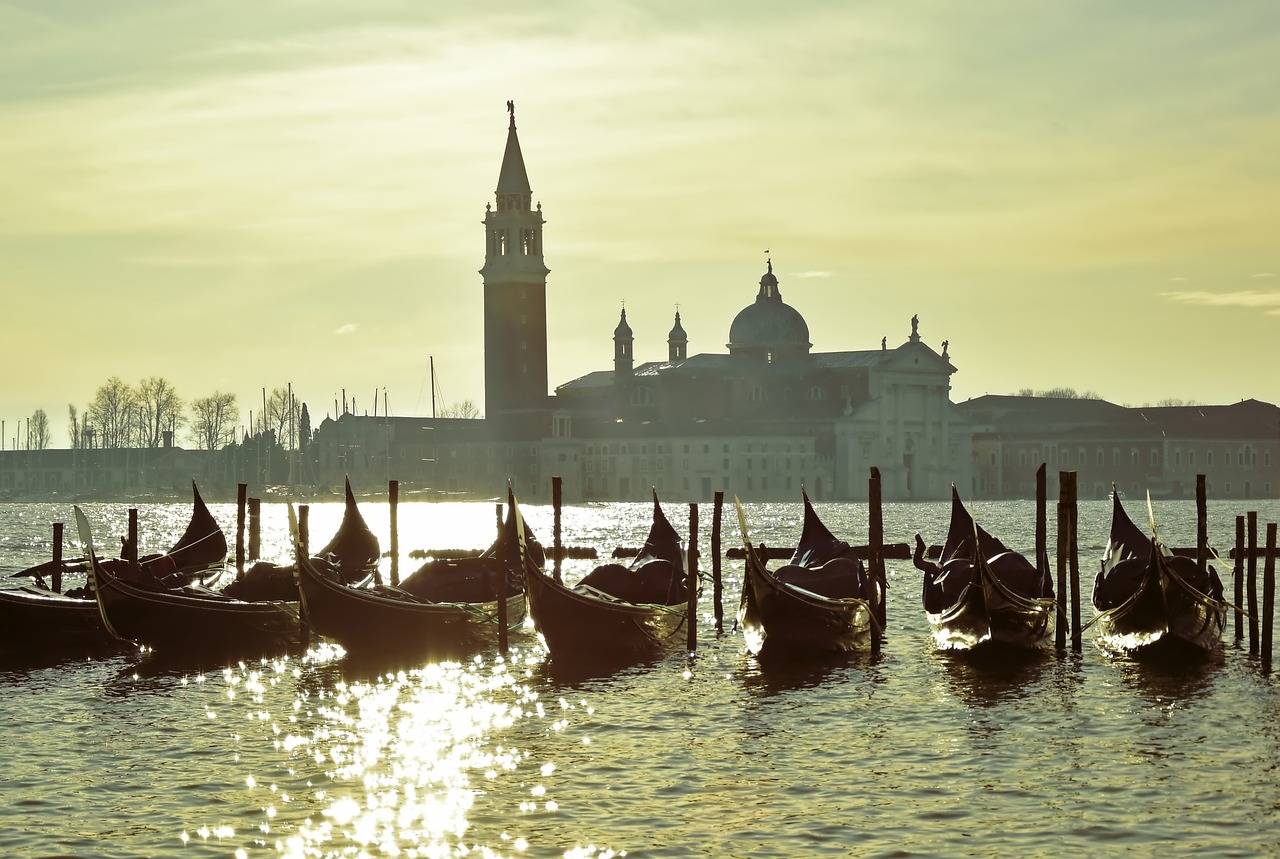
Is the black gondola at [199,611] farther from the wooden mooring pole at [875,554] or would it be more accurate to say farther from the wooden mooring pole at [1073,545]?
the wooden mooring pole at [1073,545]

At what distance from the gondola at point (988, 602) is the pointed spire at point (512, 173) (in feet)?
278

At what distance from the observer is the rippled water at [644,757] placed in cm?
1455

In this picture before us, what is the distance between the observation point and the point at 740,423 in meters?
122

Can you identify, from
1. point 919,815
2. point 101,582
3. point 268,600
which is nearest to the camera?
point 919,815

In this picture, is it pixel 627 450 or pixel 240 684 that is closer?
pixel 240 684

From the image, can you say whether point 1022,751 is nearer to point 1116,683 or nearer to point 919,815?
point 919,815

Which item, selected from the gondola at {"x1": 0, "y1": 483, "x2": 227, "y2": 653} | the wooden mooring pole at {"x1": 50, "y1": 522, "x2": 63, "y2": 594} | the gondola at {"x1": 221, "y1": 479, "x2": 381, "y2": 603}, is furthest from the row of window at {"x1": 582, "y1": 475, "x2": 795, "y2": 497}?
the gondola at {"x1": 0, "y1": 483, "x2": 227, "y2": 653}

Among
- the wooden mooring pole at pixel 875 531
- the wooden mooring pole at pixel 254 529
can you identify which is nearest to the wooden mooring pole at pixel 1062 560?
the wooden mooring pole at pixel 875 531

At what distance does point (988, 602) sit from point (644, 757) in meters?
8.50

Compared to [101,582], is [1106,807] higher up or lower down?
lower down

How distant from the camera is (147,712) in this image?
2133 centimetres

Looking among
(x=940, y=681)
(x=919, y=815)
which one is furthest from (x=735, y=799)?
(x=940, y=681)

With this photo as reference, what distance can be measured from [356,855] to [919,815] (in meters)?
4.65

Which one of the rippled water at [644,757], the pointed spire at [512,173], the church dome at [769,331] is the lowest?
the rippled water at [644,757]
